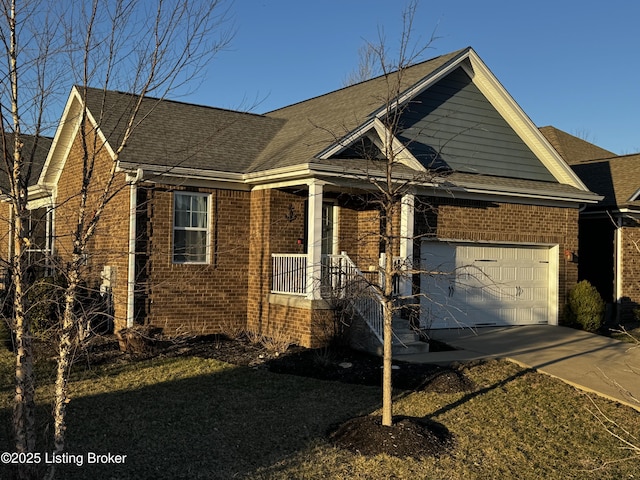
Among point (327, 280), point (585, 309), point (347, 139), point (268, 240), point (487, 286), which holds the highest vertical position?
point (347, 139)

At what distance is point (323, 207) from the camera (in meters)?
15.1

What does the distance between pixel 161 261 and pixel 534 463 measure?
338 inches

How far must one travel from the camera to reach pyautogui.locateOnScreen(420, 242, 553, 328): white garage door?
1459 cm

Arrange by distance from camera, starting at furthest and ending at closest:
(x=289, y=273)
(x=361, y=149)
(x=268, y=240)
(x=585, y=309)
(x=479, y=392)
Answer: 1. (x=585, y=309)
2. (x=268, y=240)
3. (x=361, y=149)
4. (x=289, y=273)
5. (x=479, y=392)

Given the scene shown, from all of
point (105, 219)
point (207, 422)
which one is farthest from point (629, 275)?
point (207, 422)

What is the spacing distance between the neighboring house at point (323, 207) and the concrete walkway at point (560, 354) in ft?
2.84

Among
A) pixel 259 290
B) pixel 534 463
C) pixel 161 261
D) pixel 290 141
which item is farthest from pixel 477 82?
pixel 534 463

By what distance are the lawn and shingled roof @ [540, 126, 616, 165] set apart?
1521 cm

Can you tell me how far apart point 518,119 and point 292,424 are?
431 inches

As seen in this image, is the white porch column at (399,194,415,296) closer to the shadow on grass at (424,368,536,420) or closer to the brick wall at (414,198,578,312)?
the brick wall at (414,198,578,312)

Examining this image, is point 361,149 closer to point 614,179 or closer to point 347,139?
point 347,139

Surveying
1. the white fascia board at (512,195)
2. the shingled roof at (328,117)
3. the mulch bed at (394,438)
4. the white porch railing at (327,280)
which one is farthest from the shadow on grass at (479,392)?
the shingled roof at (328,117)

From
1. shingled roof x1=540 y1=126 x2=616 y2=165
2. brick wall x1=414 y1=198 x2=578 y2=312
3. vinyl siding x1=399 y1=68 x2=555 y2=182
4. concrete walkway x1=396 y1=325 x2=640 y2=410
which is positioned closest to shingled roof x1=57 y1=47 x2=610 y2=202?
vinyl siding x1=399 y1=68 x2=555 y2=182

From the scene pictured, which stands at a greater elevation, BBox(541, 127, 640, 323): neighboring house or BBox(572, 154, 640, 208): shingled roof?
BBox(572, 154, 640, 208): shingled roof
